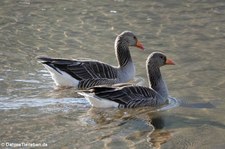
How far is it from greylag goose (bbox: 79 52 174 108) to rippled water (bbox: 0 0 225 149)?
170 millimetres

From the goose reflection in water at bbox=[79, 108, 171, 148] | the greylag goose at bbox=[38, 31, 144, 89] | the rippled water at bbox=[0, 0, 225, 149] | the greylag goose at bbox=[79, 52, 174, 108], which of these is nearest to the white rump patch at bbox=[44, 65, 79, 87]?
the greylag goose at bbox=[38, 31, 144, 89]

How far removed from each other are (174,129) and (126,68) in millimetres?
2968

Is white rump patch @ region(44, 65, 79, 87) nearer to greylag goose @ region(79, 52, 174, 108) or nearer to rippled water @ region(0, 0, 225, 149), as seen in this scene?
rippled water @ region(0, 0, 225, 149)

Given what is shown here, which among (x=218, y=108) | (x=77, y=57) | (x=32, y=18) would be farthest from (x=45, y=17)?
(x=218, y=108)

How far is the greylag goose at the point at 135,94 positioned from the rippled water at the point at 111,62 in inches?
6.7

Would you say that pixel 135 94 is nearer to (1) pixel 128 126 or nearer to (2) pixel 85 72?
(1) pixel 128 126

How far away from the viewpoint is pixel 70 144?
8336 mm

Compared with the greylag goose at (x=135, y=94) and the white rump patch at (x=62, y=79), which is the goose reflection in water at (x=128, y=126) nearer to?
the greylag goose at (x=135, y=94)

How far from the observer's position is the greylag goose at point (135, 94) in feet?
33.3

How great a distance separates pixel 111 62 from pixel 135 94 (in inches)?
112

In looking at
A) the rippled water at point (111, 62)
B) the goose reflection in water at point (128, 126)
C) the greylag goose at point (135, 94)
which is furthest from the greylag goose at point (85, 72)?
the goose reflection in water at point (128, 126)

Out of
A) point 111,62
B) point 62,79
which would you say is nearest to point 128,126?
point 62,79

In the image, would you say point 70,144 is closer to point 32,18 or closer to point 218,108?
point 218,108

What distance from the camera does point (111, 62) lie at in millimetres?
13188
